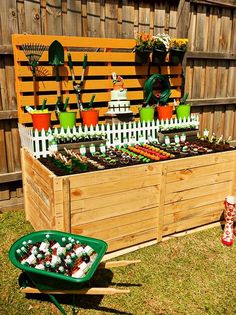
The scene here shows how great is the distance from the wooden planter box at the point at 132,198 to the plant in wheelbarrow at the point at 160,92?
137cm

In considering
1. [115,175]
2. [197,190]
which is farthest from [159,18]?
[115,175]

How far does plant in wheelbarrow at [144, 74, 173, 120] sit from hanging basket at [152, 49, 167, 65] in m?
0.27

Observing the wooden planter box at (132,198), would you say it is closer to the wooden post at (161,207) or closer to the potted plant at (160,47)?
the wooden post at (161,207)

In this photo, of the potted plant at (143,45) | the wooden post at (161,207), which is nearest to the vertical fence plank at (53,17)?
the potted plant at (143,45)

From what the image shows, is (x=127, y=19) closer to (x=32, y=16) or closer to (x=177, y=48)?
(x=177, y=48)

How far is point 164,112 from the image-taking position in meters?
5.52

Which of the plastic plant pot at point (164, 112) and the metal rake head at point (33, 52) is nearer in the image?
the metal rake head at point (33, 52)

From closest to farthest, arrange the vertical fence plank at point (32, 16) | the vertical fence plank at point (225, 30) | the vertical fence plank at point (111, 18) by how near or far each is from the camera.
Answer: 1. the vertical fence plank at point (32, 16)
2. the vertical fence plank at point (111, 18)
3. the vertical fence plank at point (225, 30)

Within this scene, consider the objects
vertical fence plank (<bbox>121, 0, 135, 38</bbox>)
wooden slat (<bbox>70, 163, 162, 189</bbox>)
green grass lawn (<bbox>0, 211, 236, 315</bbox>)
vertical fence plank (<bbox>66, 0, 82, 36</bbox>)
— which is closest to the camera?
green grass lawn (<bbox>0, 211, 236, 315</bbox>)

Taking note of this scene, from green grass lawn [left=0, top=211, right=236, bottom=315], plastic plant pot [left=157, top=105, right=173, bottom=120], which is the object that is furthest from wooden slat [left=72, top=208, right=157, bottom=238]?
plastic plant pot [left=157, top=105, right=173, bottom=120]

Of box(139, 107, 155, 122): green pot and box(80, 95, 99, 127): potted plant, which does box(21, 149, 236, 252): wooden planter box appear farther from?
box(139, 107, 155, 122): green pot

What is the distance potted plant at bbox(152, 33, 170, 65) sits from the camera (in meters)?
5.30

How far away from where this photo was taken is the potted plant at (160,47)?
209 inches

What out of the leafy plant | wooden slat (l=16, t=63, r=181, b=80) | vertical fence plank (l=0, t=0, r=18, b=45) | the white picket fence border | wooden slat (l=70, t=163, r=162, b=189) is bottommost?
wooden slat (l=70, t=163, r=162, b=189)
